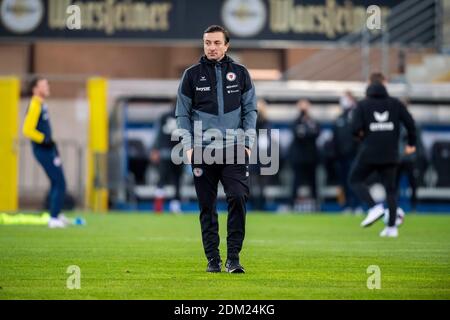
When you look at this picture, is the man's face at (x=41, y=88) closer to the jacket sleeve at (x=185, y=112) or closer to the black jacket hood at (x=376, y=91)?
the black jacket hood at (x=376, y=91)

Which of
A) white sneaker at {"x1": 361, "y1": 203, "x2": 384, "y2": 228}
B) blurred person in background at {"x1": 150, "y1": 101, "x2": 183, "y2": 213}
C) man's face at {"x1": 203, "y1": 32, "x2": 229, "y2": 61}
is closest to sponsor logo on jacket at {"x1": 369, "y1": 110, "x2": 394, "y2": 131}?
white sneaker at {"x1": 361, "y1": 203, "x2": 384, "y2": 228}

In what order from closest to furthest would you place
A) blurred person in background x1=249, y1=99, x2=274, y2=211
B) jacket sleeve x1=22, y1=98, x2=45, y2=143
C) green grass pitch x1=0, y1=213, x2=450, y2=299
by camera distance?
1. green grass pitch x1=0, y1=213, x2=450, y2=299
2. jacket sleeve x1=22, y1=98, x2=45, y2=143
3. blurred person in background x1=249, y1=99, x2=274, y2=211

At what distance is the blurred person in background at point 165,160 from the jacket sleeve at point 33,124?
7257 mm

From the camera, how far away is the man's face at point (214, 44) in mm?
10297

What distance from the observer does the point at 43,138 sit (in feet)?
56.3

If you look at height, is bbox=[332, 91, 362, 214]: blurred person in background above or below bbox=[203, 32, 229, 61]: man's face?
below

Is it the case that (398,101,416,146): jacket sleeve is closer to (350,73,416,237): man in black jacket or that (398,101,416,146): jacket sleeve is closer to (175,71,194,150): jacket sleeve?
(350,73,416,237): man in black jacket

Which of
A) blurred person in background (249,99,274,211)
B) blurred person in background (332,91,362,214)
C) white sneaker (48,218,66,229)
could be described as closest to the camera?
white sneaker (48,218,66,229)

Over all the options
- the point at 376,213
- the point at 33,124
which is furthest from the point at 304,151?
the point at 33,124

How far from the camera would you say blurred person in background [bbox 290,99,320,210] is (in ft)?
82.9

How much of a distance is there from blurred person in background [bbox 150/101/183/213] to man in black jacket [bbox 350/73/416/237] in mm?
8487

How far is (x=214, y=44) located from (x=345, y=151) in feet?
48.6

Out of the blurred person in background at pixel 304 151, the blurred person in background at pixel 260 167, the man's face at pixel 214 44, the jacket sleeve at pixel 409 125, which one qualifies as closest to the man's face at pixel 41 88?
the jacket sleeve at pixel 409 125

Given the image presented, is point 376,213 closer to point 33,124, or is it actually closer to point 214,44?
point 33,124
